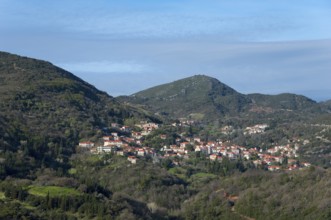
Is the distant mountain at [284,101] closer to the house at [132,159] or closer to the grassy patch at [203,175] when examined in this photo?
the grassy patch at [203,175]

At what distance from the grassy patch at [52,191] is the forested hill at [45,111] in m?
6.52

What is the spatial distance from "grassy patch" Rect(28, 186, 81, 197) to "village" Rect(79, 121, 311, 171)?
20.8m

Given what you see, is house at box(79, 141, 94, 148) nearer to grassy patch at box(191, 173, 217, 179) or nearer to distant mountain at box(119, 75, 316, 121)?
grassy patch at box(191, 173, 217, 179)

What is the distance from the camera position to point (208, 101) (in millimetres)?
168750

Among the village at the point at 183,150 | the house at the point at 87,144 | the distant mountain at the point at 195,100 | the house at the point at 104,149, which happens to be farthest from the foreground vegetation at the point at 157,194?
the distant mountain at the point at 195,100

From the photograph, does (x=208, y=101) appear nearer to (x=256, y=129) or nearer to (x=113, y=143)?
(x=256, y=129)

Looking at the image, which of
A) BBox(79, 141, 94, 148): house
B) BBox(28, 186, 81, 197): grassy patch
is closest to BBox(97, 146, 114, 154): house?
BBox(79, 141, 94, 148): house

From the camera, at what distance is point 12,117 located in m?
69.9

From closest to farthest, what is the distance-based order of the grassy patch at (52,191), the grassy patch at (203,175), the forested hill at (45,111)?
the grassy patch at (52,191), the forested hill at (45,111), the grassy patch at (203,175)

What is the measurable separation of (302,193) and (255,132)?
222 feet

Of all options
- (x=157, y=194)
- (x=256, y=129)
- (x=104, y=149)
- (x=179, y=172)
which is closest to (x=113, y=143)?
(x=104, y=149)

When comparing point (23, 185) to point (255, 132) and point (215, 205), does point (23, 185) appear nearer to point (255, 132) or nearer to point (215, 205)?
point (215, 205)

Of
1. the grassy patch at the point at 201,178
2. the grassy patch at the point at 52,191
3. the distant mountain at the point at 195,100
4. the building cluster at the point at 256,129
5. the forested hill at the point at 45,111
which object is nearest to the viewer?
the grassy patch at the point at 52,191

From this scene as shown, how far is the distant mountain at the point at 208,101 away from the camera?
15986 cm
